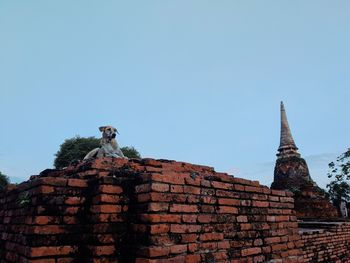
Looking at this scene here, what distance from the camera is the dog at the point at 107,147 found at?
3994 millimetres

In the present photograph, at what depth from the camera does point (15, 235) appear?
9.13 ft

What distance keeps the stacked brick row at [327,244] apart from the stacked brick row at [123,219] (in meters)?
4.38

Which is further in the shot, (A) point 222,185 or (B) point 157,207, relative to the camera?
(A) point 222,185

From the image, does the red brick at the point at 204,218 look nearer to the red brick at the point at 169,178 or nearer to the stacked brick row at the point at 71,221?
the red brick at the point at 169,178

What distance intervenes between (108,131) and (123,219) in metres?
1.87

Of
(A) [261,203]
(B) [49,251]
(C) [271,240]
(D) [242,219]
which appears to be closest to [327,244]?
(C) [271,240]

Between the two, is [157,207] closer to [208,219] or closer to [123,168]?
[208,219]

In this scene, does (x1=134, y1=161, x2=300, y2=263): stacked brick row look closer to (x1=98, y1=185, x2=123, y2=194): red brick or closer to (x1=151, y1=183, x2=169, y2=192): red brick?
(x1=151, y1=183, x2=169, y2=192): red brick

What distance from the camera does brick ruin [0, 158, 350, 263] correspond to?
2.44 metres

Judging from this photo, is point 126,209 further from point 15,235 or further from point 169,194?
point 15,235

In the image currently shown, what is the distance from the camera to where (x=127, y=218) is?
261 cm

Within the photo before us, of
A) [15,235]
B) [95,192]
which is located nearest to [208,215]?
[95,192]

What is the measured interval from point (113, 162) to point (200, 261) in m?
1.21

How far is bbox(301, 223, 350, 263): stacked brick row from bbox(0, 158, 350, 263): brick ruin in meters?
4.21
